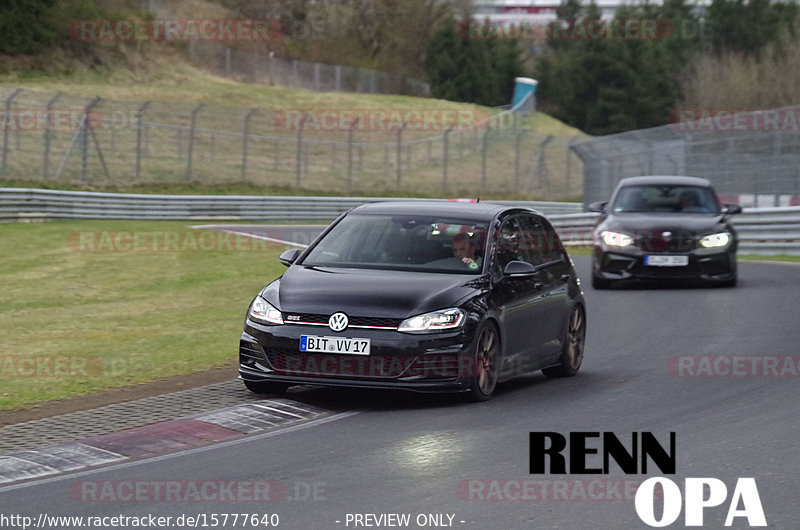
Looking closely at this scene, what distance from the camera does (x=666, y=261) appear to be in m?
18.8

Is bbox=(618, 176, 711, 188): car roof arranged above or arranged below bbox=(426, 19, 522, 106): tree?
below

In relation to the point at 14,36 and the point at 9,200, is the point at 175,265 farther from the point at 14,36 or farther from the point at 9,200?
the point at 14,36

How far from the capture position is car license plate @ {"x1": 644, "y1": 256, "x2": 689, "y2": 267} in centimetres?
1877

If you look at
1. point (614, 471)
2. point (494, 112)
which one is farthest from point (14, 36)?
point (614, 471)

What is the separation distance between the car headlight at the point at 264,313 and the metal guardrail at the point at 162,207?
23.8m

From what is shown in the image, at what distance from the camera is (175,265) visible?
23.4 metres

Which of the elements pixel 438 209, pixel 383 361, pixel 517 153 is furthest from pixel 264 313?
pixel 517 153

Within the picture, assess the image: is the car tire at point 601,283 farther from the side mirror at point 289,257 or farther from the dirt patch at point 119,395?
the side mirror at point 289,257

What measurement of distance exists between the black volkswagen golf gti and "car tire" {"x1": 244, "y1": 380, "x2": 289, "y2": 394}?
→ 0.01m

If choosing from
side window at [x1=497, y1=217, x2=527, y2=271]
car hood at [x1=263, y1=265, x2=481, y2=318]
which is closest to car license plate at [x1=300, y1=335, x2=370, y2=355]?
car hood at [x1=263, y1=265, x2=481, y2=318]

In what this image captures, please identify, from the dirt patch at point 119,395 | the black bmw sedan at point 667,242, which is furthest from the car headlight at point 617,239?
the dirt patch at point 119,395

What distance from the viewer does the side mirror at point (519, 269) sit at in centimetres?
1038

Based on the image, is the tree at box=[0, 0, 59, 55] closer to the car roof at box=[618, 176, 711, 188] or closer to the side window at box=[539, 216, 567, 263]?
the car roof at box=[618, 176, 711, 188]

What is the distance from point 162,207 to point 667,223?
23.0 m
